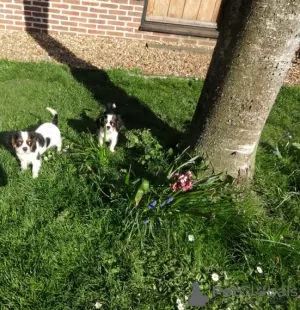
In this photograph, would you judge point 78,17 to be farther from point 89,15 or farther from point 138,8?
point 138,8

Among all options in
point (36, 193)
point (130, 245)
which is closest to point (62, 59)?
point (36, 193)

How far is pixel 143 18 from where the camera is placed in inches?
260

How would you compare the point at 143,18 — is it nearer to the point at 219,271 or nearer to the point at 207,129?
the point at 207,129

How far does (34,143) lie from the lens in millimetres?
3383

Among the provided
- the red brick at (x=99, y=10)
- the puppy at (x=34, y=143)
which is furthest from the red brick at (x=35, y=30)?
the puppy at (x=34, y=143)

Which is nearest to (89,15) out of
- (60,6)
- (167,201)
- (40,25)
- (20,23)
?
(60,6)

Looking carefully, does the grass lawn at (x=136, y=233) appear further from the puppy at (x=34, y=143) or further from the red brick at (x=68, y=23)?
the red brick at (x=68, y=23)

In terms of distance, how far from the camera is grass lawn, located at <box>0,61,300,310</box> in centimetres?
277

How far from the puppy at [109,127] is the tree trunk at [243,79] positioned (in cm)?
91

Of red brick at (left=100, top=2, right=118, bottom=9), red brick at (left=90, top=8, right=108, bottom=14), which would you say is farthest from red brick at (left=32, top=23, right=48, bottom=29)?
red brick at (left=100, top=2, right=118, bottom=9)

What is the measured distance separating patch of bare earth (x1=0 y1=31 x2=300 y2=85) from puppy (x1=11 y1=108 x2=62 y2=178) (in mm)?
2394

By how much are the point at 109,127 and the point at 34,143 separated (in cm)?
88

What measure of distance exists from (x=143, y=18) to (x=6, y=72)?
2.91m

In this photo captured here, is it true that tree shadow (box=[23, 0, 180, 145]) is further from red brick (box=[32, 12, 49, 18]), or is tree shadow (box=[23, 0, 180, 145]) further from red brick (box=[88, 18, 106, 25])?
red brick (box=[88, 18, 106, 25])
